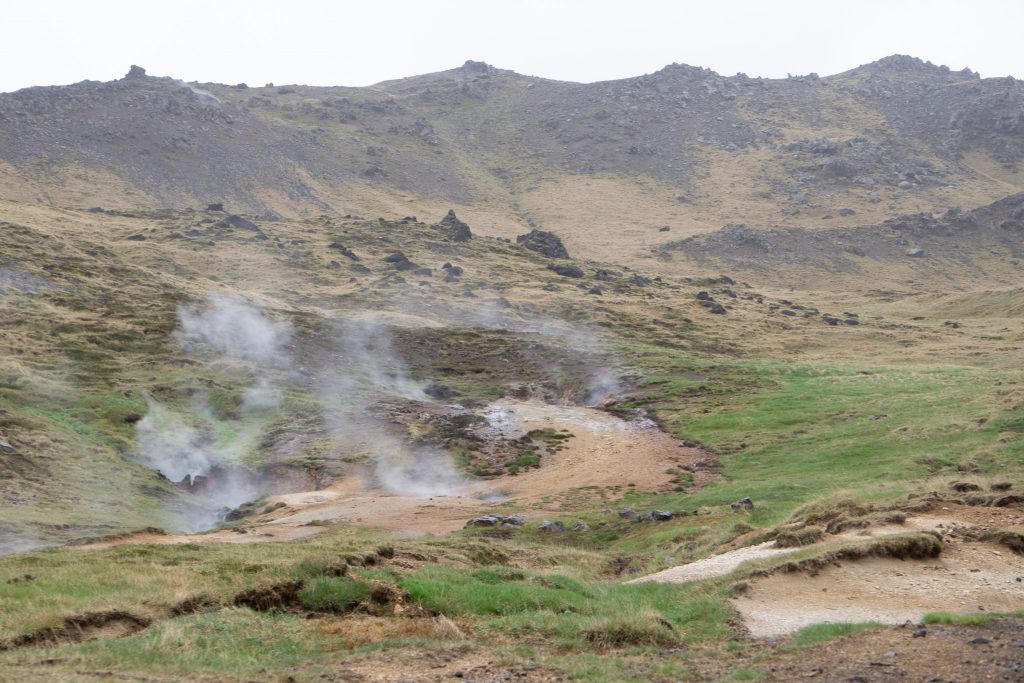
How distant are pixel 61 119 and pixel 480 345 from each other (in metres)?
88.7

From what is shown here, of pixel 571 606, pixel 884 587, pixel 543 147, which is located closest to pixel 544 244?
pixel 543 147

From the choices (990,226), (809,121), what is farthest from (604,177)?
(990,226)

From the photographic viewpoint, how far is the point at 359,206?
4877 inches

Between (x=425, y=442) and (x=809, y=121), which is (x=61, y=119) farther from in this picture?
(x=809, y=121)

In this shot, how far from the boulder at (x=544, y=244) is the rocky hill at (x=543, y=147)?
62.9ft

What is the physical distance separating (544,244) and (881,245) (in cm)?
4715

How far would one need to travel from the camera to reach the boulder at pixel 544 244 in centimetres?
9791

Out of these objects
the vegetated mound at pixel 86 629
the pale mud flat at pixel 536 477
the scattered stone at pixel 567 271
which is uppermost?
the scattered stone at pixel 567 271

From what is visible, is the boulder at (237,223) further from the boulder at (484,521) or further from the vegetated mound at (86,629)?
the vegetated mound at (86,629)

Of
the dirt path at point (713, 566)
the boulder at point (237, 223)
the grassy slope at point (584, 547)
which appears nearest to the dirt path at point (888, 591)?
the grassy slope at point (584, 547)

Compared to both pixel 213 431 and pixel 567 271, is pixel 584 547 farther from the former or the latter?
pixel 567 271

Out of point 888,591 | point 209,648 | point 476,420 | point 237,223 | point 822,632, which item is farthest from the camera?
point 237,223

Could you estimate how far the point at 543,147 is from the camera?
163875 mm

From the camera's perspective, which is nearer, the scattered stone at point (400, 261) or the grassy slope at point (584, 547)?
the grassy slope at point (584, 547)
